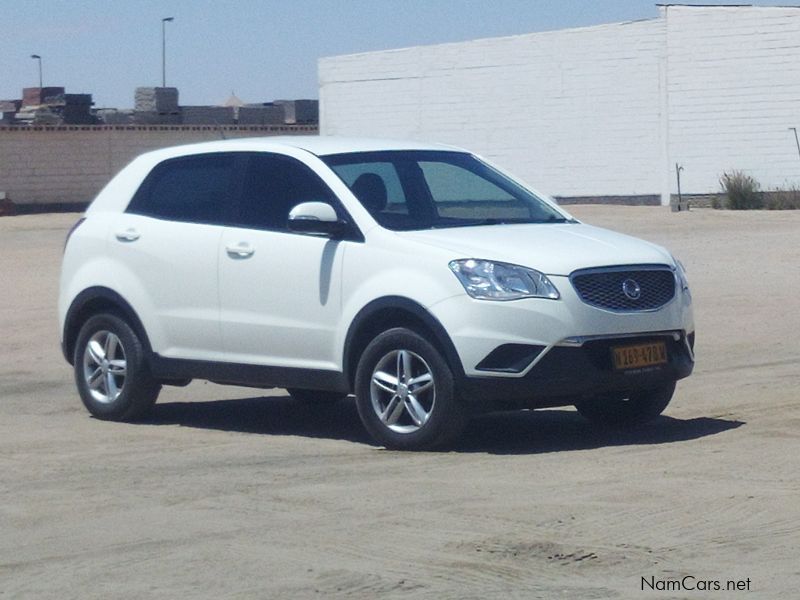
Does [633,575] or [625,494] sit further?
[625,494]

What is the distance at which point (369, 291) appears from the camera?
9.01 m

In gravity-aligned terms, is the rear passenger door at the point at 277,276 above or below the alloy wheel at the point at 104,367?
above

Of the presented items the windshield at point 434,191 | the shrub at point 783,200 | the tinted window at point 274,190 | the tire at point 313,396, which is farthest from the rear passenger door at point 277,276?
the shrub at point 783,200

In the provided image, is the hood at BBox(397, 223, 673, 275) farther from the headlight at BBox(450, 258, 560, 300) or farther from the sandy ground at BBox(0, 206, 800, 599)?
the sandy ground at BBox(0, 206, 800, 599)

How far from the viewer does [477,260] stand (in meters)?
8.66

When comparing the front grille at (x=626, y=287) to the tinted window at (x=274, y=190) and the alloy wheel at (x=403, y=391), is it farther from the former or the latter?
the tinted window at (x=274, y=190)

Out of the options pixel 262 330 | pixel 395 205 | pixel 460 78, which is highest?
pixel 460 78

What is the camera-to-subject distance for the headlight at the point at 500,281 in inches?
336

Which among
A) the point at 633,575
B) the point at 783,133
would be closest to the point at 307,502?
the point at 633,575

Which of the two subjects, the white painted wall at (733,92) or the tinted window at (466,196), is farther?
the white painted wall at (733,92)

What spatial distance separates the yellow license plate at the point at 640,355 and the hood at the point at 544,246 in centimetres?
49

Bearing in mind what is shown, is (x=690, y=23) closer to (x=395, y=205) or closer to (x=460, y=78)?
(x=460, y=78)

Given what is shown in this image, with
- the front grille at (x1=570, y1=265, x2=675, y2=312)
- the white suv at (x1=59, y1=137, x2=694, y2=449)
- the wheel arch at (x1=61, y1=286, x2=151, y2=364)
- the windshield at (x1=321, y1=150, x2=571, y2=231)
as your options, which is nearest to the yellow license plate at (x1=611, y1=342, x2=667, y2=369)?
the white suv at (x1=59, y1=137, x2=694, y2=449)

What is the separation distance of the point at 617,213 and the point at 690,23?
616 centimetres
